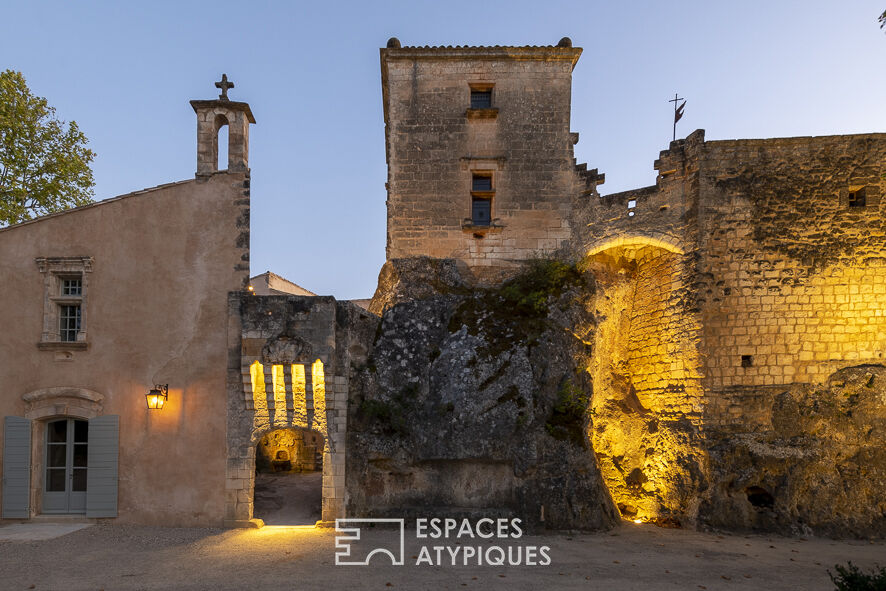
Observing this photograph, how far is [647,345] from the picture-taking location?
447 inches

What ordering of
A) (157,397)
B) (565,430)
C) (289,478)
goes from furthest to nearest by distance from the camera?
(289,478), (565,430), (157,397)

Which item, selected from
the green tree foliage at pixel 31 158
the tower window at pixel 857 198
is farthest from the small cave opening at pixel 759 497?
the green tree foliage at pixel 31 158

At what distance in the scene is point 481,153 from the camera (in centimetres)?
1209

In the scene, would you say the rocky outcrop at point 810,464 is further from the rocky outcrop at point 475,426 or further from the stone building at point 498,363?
the rocky outcrop at point 475,426

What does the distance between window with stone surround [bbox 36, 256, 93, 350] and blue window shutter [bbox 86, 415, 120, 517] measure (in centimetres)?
154

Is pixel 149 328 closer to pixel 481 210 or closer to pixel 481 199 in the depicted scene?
pixel 481 210

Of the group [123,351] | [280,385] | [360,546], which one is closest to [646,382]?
[360,546]

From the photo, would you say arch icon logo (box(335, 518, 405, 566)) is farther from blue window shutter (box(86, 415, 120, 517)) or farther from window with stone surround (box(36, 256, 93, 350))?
window with stone surround (box(36, 256, 93, 350))

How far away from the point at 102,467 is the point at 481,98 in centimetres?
1158

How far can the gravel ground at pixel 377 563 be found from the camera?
248 inches

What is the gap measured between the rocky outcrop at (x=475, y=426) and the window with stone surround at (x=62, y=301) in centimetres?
527

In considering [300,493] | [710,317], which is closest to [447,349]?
[300,493]

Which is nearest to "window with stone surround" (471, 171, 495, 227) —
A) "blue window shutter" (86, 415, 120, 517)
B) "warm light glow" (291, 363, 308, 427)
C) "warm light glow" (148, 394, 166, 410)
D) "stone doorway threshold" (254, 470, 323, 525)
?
"warm light glow" (291, 363, 308, 427)

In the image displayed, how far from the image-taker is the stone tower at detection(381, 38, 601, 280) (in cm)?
1200
